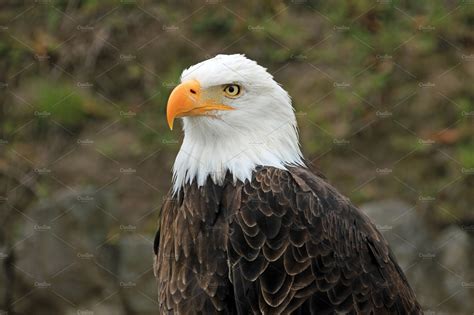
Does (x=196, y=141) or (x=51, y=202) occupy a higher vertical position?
(x=196, y=141)

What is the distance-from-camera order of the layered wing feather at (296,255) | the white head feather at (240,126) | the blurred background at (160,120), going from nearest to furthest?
Answer: the layered wing feather at (296,255) < the white head feather at (240,126) < the blurred background at (160,120)

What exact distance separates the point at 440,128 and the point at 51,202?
297 centimetres

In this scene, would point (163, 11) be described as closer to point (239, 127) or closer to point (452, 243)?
point (452, 243)

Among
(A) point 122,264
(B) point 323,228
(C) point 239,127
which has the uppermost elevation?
(C) point 239,127

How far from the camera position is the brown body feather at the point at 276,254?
3525 millimetres

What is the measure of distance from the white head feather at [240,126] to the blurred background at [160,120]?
2.58m

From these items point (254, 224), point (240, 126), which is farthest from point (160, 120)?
point (254, 224)

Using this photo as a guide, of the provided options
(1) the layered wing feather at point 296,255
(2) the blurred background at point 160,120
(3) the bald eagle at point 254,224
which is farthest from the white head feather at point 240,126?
(2) the blurred background at point 160,120

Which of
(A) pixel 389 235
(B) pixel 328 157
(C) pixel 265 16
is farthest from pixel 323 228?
(C) pixel 265 16

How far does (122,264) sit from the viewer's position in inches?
244

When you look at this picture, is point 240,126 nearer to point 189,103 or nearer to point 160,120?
point 189,103

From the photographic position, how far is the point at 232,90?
12.1 feet

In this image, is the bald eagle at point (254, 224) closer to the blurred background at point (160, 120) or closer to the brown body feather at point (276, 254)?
the brown body feather at point (276, 254)

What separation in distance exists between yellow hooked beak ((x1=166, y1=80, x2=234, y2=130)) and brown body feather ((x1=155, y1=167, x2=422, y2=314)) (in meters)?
0.32
